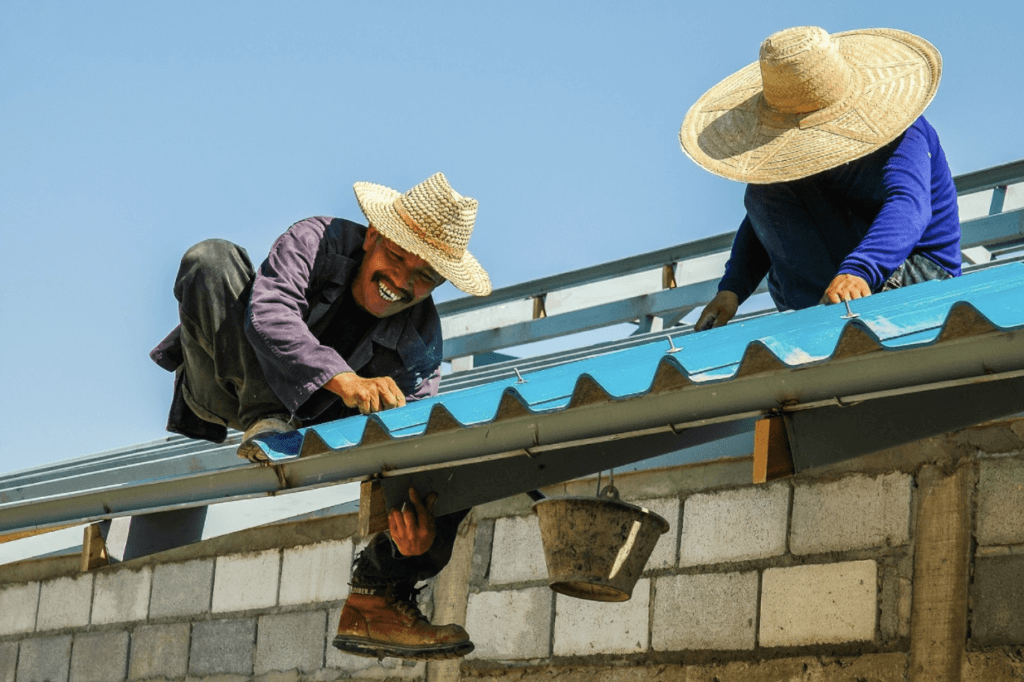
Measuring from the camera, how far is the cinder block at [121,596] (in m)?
6.66

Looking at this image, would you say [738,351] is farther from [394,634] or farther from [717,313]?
[394,634]

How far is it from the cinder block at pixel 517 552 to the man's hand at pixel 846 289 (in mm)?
2012

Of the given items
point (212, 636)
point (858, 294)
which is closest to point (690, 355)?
point (858, 294)

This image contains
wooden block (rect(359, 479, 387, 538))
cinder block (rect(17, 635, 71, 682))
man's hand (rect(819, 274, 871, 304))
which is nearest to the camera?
man's hand (rect(819, 274, 871, 304))

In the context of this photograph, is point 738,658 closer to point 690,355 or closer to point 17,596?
point 690,355

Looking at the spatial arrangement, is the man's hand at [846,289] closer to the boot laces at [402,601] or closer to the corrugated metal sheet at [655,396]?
the corrugated metal sheet at [655,396]

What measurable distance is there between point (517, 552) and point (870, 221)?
2.05 metres

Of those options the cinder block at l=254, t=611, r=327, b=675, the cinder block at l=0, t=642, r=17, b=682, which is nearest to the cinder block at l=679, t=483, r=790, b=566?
the cinder block at l=254, t=611, r=327, b=675

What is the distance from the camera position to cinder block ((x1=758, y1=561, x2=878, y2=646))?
4.33 metres

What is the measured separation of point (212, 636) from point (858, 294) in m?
3.86

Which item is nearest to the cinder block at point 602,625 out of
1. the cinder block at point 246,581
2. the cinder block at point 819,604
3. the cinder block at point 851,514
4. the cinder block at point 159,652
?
the cinder block at point 819,604

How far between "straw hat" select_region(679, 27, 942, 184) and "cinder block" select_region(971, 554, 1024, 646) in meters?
1.37

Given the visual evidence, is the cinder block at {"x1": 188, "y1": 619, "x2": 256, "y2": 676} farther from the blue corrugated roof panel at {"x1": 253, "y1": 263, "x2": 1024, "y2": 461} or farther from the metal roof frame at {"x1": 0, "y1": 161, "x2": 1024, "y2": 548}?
the blue corrugated roof panel at {"x1": 253, "y1": 263, "x2": 1024, "y2": 461}

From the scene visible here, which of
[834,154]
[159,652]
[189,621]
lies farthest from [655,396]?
[159,652]
